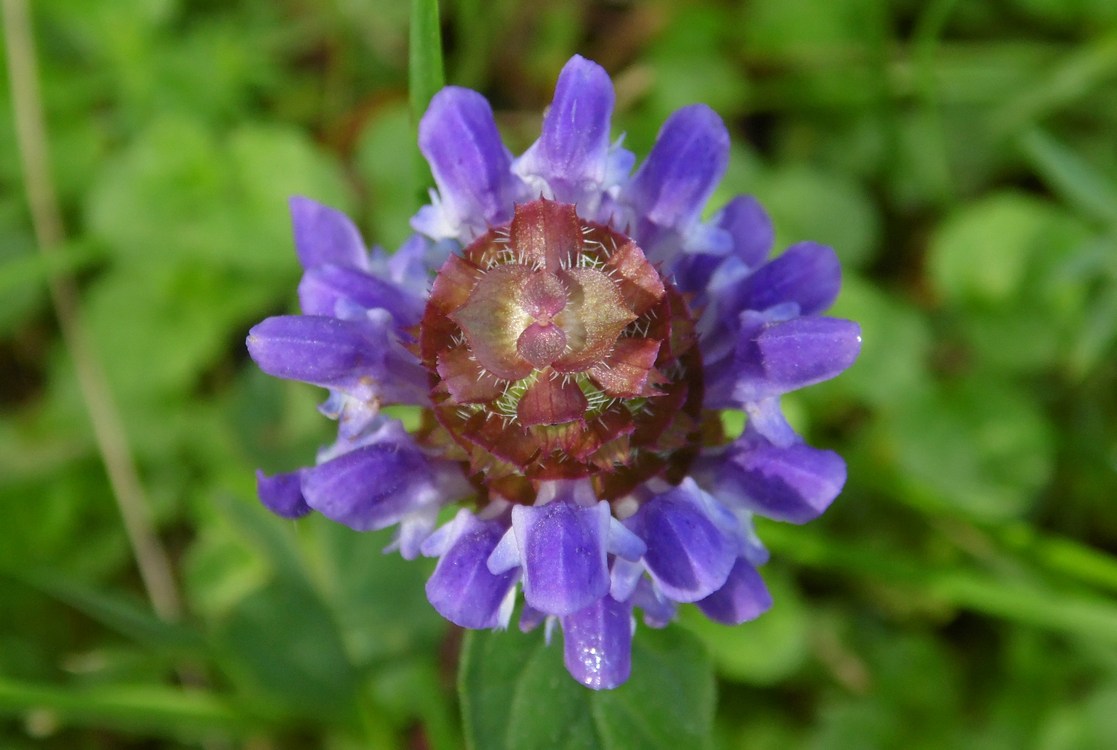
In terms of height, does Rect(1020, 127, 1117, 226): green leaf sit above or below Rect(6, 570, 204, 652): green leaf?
above

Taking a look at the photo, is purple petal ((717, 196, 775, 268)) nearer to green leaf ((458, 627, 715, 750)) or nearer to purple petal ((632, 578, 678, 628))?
purple petal ((632, 578, 678, 628))

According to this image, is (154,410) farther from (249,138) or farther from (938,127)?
(938,127)

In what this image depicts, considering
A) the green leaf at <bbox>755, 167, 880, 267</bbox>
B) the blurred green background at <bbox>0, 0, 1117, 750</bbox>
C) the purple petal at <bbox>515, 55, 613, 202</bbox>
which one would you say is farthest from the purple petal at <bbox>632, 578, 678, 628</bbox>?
the green leaf at <bbox>755, 167, 880, 267</bbox>

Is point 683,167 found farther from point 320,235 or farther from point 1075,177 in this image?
point 1075,177

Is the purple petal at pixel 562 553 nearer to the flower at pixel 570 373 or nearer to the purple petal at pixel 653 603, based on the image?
the flower at pixel 570 373

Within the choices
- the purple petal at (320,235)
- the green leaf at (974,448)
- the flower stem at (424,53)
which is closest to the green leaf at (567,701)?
the purple petal at (320,235)

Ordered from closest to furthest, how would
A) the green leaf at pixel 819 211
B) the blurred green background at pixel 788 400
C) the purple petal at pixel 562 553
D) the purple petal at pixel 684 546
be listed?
the purple petal at pixel 562 553, the purple petal at pixel 684 546, the blurred green background at pixel 788 400, the green leaf at pixel 819 211
